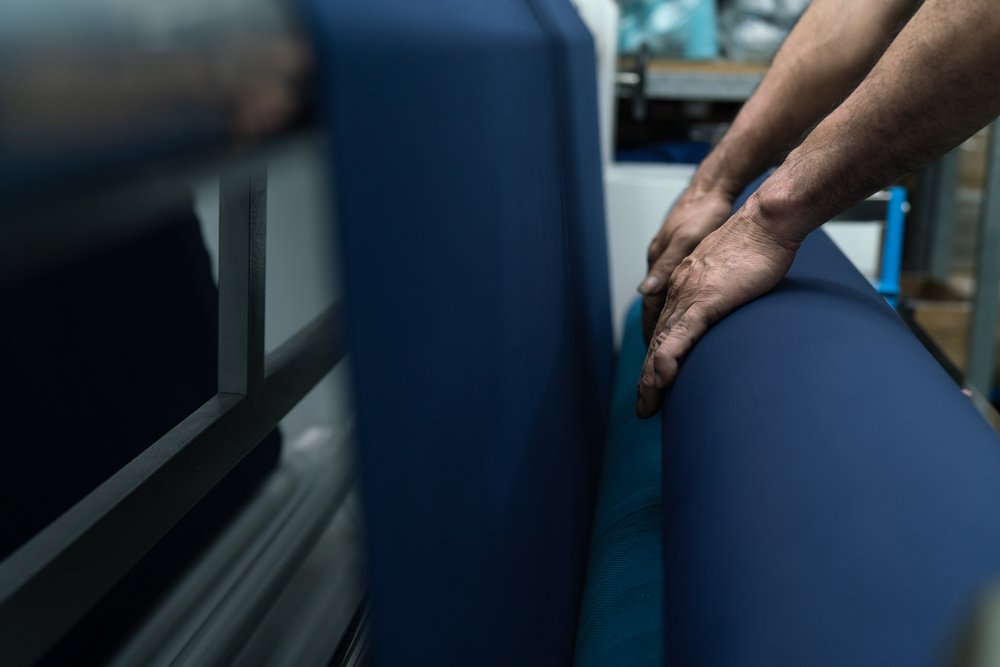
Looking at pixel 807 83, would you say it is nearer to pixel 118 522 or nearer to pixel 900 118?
pixel 900 118

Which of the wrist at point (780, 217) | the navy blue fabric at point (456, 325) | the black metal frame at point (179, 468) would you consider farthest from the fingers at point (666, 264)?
the black metal frame at point (179, 468)

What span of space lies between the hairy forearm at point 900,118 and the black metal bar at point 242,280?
415mm

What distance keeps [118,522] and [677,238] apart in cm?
66

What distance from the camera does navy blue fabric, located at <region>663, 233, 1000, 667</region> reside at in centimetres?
38

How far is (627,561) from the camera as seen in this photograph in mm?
834

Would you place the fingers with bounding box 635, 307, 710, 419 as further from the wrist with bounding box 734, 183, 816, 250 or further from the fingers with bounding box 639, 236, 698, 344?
the fingers with bounding box 639, 236, 698, 344

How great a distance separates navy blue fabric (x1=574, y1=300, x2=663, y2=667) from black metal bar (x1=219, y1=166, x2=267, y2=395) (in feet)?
1.21

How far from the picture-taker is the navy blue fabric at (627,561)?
740 millimetres

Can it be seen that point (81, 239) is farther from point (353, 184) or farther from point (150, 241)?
point (150, 241)

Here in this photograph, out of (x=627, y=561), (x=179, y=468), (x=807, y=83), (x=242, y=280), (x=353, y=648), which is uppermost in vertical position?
(x=807, y=83)

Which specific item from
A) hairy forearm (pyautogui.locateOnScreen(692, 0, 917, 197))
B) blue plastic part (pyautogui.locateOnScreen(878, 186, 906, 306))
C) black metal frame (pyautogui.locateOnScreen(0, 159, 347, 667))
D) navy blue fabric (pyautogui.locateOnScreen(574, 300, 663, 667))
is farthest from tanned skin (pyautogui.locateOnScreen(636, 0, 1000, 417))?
blue plastic part (pyautogui.locateOnScreen(878, 186, 906, 306))

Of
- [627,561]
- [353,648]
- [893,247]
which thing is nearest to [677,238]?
[627,561]

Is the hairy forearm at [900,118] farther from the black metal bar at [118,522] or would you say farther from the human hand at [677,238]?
the black metal bar at [118,522]

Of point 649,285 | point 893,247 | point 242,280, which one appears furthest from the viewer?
point 893,247
